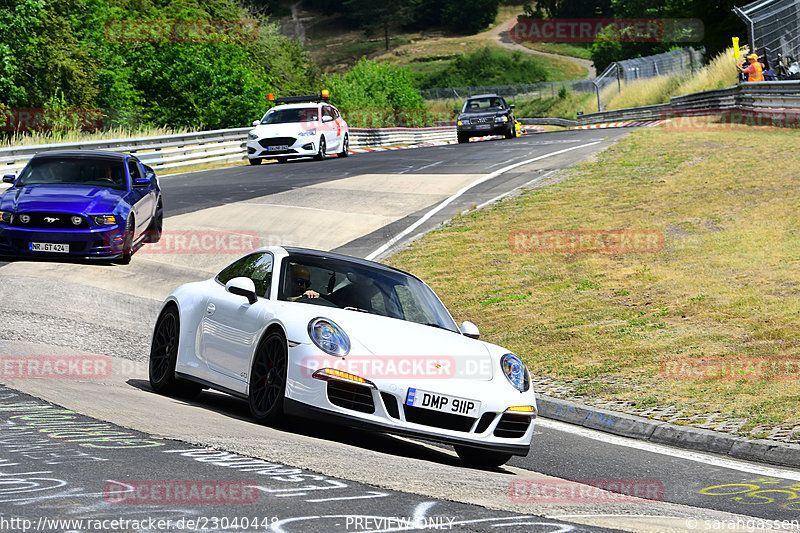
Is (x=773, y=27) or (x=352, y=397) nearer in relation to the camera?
(x=352, y=397)

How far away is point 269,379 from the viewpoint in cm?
791

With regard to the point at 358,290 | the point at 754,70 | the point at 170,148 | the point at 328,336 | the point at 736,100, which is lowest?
the point at 328,336

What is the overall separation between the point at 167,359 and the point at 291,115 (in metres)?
24.5

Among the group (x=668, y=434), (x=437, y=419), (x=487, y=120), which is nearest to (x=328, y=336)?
(x=437, y=419)

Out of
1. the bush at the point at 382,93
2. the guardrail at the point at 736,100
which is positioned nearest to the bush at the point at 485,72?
the bush at the point at 382,93

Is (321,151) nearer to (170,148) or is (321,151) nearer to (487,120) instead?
(170,148)

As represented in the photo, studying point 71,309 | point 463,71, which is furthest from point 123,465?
point 463,71

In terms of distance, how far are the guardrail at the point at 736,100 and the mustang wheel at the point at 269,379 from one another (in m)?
26.3

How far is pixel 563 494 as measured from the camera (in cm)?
666

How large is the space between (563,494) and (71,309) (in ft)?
27.7

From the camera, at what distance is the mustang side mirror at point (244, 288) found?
333 inches

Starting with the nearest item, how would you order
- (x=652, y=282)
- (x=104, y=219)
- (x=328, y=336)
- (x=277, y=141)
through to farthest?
(x=328, y=336)
(x=652, y=282)
(x=104, y=219)
(x=277, y=141)

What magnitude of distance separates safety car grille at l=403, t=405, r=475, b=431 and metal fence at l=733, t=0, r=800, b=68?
31.0m

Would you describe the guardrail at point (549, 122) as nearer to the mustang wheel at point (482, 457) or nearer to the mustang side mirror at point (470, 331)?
the mustang side mirror at point (470, 331)
